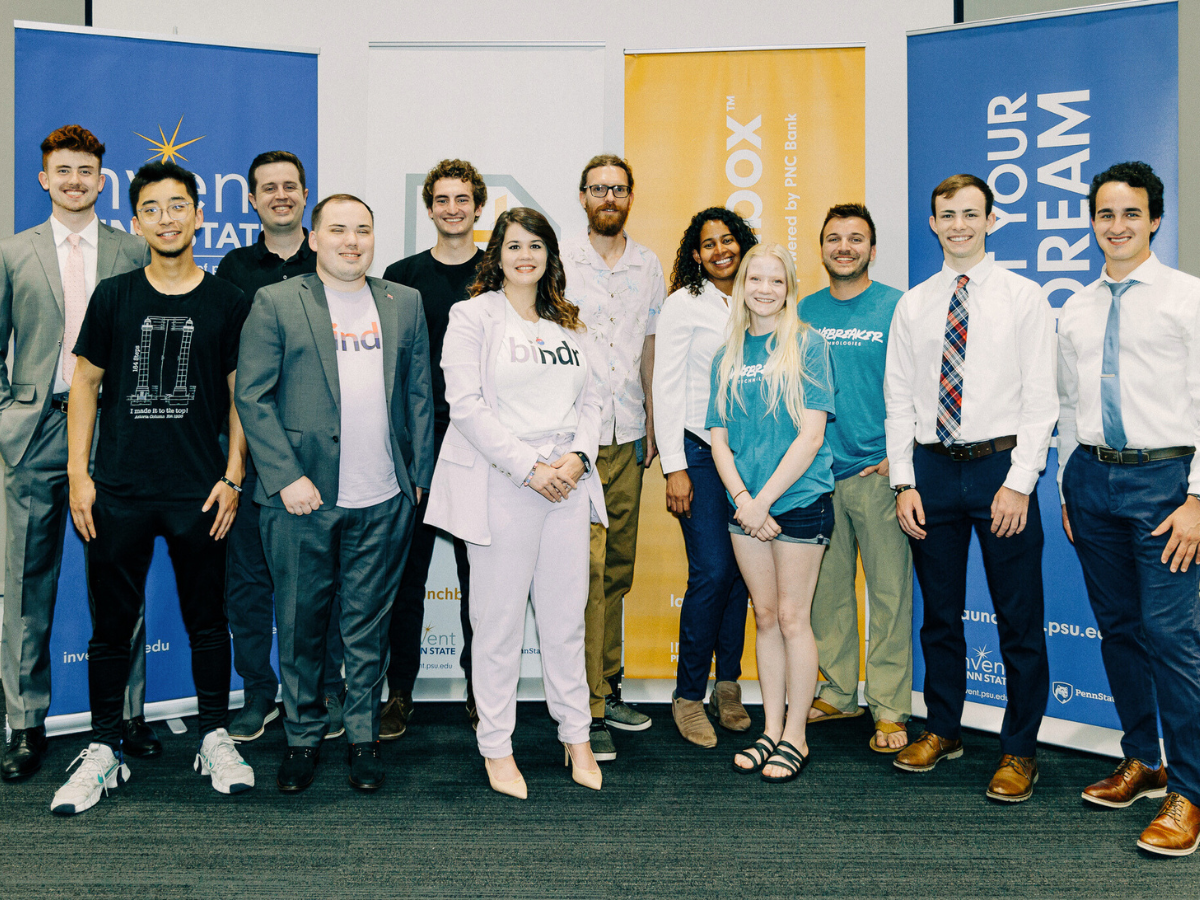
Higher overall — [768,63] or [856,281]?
[768,63]

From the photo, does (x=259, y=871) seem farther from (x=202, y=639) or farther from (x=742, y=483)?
(x=742, y=483)

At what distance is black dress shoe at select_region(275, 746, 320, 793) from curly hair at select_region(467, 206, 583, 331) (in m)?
1.58

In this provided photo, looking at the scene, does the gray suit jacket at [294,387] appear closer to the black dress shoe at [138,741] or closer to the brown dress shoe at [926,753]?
the black dress shoe at [138,741]

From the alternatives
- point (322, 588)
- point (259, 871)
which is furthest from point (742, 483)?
point (259, 871)

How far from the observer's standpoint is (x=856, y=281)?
309 cm

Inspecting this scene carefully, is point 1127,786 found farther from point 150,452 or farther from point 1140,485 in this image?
point 150,452

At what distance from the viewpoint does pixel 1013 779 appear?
2582mm

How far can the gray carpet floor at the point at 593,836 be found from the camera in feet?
6.84

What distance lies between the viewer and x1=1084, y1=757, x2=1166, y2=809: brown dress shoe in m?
2.53

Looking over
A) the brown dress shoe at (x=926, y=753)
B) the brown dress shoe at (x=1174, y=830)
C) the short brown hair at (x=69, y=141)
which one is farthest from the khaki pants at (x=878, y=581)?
the short brown hair at (x=69, y=141)

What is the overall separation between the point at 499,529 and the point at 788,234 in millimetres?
1947

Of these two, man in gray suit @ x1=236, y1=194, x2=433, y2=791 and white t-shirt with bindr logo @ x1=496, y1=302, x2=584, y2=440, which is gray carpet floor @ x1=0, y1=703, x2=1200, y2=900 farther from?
white t-shirt with bindr logo @ x1=496, y1=302, x2=584, y2=440

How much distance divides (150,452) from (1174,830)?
3.15m

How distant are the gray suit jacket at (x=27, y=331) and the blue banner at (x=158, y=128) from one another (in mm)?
455
